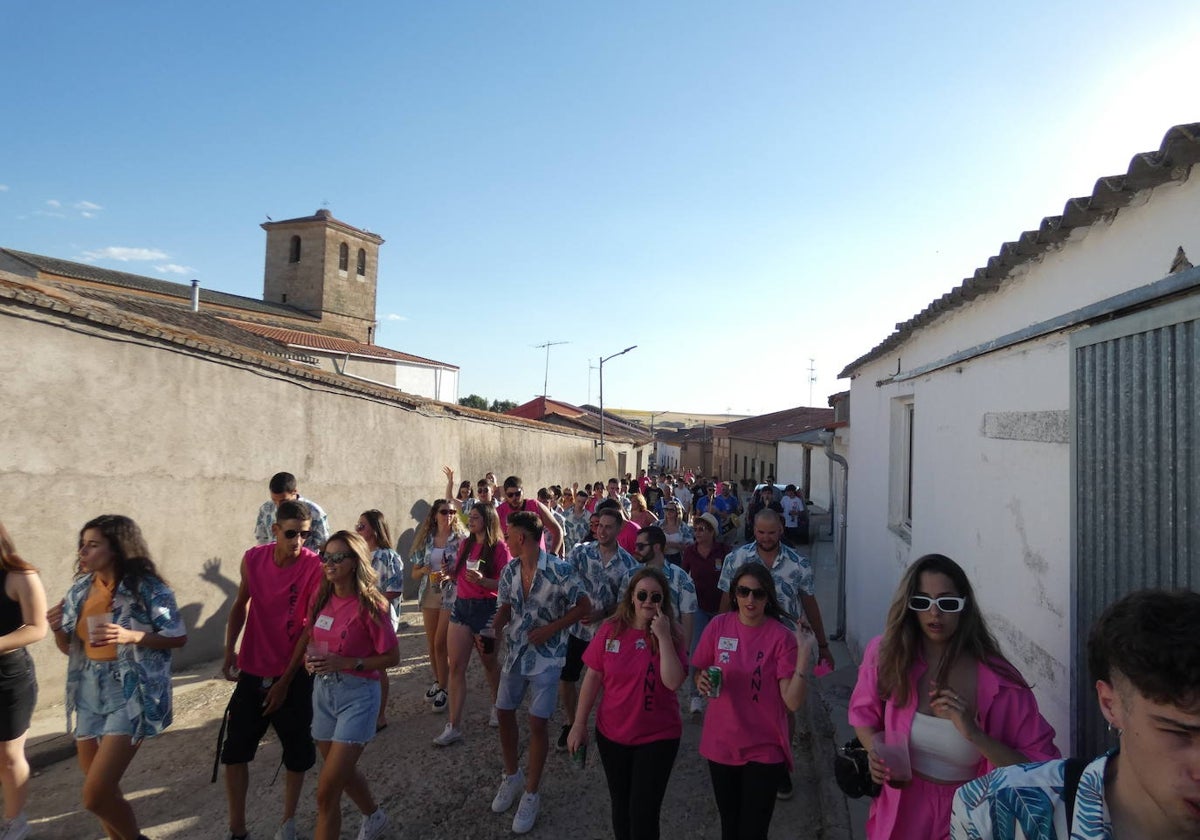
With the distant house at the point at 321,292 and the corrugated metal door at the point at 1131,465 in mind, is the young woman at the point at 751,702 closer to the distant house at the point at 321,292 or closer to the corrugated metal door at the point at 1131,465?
the corrugated metal door at the point at 1131,465

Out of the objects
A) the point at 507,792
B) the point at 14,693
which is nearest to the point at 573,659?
the point at 507,792

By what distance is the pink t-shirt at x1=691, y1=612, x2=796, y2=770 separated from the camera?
326cm

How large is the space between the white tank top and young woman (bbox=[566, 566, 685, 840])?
3.98 ft

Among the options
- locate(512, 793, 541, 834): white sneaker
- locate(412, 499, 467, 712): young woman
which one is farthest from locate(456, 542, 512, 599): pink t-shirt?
locate(512, 793, 541, 834): white sneaker

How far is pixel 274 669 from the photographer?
3.99 meters

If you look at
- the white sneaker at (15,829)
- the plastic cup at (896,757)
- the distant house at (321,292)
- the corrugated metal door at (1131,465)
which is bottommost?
the white sneaker at (15,829)

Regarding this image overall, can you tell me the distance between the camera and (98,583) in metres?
3.71

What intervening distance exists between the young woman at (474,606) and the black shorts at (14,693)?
2519 mm

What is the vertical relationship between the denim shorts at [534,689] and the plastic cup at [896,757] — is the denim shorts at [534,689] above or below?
below

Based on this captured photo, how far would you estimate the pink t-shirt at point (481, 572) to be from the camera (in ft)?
17.8

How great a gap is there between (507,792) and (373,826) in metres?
0.84

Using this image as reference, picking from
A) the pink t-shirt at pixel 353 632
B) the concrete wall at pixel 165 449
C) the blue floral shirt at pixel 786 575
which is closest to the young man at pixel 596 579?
the blue floral shirt at pixel 786 575

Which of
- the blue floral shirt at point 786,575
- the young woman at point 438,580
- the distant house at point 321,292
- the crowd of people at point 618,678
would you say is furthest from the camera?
the distant house at point 321,292

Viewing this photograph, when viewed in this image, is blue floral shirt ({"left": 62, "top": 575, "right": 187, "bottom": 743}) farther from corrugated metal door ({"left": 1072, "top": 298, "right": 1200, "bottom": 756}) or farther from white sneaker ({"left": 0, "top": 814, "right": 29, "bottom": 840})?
corrugated metal door ({"left": 1072, "top": 298, "right": 1200, "bottom": 756})
